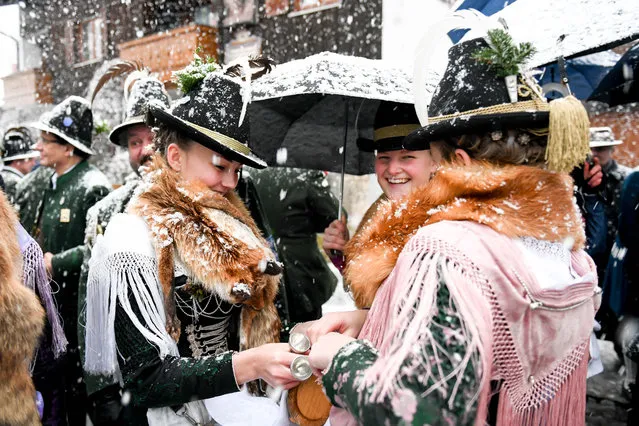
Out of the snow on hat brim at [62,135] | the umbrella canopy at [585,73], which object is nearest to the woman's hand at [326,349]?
the snow on hat brim at [62,135]

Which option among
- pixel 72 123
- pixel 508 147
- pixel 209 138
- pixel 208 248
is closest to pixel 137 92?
pixel 72 123

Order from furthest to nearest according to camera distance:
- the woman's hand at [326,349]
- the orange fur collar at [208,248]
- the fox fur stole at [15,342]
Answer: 1. the orange fur collar at [208,248]
2. the fox fur stole at [15,342]
3. the woman's hand at [326,349]

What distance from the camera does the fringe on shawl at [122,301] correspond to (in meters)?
2.09

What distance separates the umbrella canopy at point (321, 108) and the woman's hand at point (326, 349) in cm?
146

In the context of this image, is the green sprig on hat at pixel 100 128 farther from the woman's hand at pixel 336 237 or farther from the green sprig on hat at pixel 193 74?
the green sprig on hat at pixel 193 74

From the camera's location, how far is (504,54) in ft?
5.19

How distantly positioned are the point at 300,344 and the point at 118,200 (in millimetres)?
2462

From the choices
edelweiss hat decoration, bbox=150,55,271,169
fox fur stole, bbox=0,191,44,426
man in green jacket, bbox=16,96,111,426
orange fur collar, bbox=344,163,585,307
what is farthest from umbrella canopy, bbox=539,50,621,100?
fox fur stole, bbox=0,191,44,426

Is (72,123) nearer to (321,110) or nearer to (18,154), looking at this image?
(321,110)

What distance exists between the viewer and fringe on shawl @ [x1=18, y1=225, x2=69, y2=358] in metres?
2.62

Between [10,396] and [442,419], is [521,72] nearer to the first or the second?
[442,419]

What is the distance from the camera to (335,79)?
2.89 meters

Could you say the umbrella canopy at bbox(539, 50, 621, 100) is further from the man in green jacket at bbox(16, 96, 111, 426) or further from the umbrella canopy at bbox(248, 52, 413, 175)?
the man in green jacket at bbox(16, 96, 111, 426)

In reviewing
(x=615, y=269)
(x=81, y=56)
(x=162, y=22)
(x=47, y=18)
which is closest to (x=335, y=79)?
(x=615, y=269)
